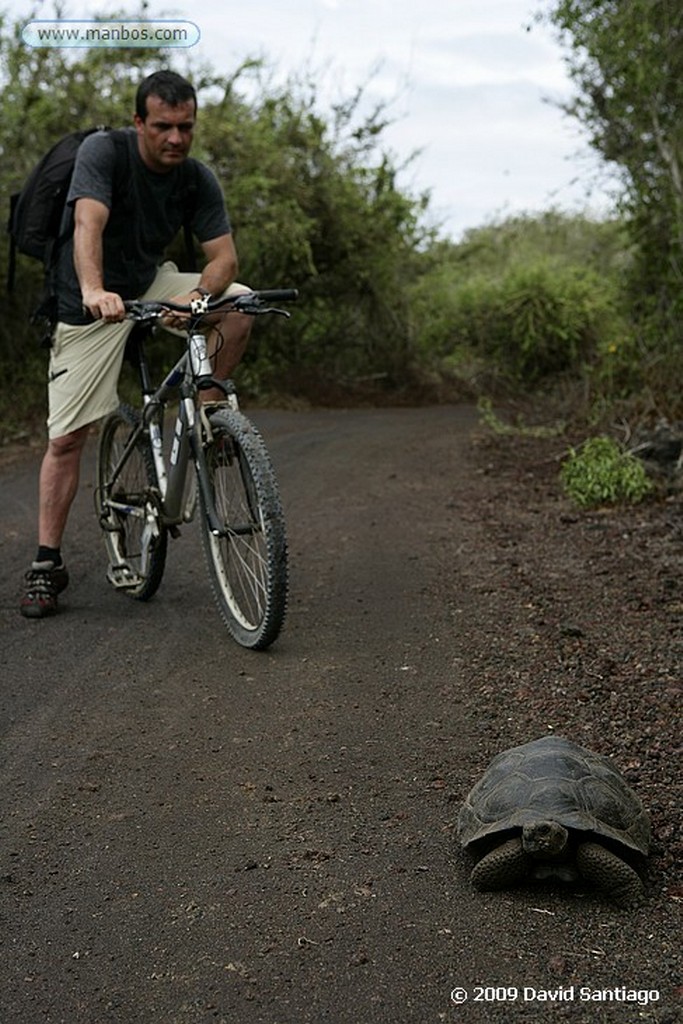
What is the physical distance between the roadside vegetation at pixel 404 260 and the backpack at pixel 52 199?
6.33 metres

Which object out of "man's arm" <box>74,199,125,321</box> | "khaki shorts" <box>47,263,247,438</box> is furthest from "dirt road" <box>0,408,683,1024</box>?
"man's arm" <box>74,199,125,321</box>

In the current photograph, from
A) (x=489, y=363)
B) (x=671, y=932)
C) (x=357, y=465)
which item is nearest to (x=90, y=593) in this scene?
(x=671, y=932)

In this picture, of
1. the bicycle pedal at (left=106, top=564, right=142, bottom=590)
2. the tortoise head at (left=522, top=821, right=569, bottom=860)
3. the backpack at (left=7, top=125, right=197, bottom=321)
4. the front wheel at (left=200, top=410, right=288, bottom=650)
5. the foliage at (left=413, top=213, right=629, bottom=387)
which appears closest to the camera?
the tortoise head at (left=522, top=821, right=569, bottom=860)

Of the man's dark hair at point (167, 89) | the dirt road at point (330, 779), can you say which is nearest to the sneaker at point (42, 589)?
the dirt road at point (330, 779)

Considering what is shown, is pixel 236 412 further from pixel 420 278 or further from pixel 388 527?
pixel 420 278

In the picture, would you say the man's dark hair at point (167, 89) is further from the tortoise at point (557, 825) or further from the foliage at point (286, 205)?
the foliage at point (286, 205)

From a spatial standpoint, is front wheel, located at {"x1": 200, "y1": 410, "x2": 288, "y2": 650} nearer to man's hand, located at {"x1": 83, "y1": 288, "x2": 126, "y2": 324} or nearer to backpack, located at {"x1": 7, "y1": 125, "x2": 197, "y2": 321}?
man's hand, located at {"x1": 83, "y1": 288, "x2": 126, "y2": 324}

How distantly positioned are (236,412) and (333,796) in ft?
6.54

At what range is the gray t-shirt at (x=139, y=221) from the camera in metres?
6.16

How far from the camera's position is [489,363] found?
2052cm

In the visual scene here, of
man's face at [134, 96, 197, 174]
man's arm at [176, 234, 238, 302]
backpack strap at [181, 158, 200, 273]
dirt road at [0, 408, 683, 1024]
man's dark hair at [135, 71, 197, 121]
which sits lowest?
dirt road at [0, 408, 683, 1024]

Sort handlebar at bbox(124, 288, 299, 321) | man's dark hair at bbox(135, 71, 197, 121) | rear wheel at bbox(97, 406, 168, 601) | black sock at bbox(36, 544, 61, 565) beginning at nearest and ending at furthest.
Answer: handlebar at bbox(124, 288, 299, 321) < man's dark hair at bbox(135, 71, 197, 121) < rear wheel at bbox(97, 406, 168, 601) < black sock at bbox(36, 544, 61, 565)

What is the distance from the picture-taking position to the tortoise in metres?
3.25

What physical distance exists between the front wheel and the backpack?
1.30m
